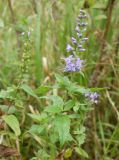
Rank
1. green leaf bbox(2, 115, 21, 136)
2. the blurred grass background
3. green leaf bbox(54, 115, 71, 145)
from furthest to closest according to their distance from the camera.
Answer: the blurred grass background
green leaf bbox(2, 115, 21, 136)
green leaf bbox(54, 115, 71, 145)

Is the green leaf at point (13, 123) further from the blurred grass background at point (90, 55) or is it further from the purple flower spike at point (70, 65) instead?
the blurred grass background at point (90, 55)

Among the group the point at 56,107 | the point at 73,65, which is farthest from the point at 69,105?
the point at 73,65

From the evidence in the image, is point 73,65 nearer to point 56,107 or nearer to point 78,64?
point 78,64

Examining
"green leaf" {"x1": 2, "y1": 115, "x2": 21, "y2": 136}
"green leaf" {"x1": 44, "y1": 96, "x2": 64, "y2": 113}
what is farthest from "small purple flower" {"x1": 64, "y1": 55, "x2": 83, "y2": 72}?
"green leaf" {"x1": 2, "y1": 115, "x2": 21, "y2": 136}

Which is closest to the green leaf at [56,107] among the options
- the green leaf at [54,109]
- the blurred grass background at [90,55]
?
the green leaf at [54,109]

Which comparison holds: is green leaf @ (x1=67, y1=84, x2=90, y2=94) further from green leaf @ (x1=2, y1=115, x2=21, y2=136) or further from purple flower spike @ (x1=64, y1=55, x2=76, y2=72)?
green leaf @ (x1=2, y1=115, x2=21, y2=136)

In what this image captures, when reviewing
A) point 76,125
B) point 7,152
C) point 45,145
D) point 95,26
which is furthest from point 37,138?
point 95,26

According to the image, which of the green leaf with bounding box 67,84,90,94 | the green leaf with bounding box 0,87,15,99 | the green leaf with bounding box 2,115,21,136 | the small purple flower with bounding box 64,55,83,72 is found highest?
the small purple flower with bounding box 64,55,83,72
